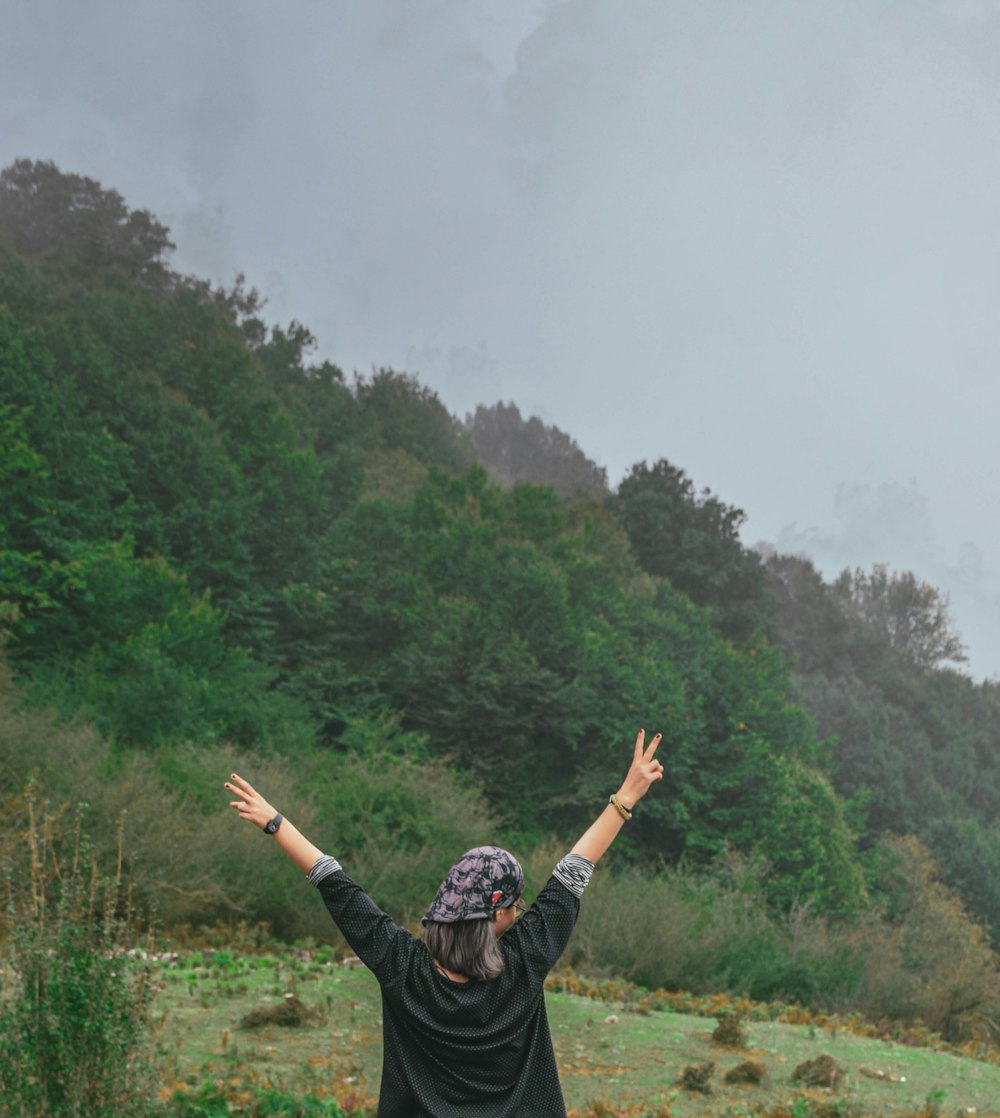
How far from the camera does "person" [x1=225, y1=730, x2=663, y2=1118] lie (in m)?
2.84

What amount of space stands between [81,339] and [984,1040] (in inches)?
1189

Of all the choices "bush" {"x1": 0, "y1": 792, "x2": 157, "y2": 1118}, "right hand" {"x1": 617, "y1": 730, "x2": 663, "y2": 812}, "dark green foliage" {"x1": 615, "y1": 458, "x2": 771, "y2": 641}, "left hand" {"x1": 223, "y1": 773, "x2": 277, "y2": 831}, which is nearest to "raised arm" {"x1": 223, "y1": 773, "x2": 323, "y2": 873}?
"left hand" {"x1": 223, "y1": 773, "x2": 277, "y2": 831}

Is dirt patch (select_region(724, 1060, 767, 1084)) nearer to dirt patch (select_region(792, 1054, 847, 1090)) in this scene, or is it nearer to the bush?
dirt patch (select_region(792, 1054, 847, 1090))

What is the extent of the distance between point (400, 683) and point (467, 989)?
29.7 m

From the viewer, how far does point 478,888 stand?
2830mm

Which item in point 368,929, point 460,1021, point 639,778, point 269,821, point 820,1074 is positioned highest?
point 639,778

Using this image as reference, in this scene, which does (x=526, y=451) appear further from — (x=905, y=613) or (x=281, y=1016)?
(x=281, y=1016)

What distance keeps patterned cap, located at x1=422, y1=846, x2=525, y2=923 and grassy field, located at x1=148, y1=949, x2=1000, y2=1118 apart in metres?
4.35

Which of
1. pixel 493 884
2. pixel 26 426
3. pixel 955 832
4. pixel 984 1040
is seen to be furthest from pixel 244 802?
pixel 955 832

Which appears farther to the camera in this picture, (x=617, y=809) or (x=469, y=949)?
(x=617, y=809)

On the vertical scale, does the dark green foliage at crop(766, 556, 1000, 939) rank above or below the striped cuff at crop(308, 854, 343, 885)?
above

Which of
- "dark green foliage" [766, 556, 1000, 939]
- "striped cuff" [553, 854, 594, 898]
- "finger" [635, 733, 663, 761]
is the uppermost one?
"dark green foliage" [766, 556, 1000, 939]

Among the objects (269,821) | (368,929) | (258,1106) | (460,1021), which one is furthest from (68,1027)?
(460,1021)

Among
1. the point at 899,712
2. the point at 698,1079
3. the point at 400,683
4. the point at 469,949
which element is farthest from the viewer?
the point at 899,712
